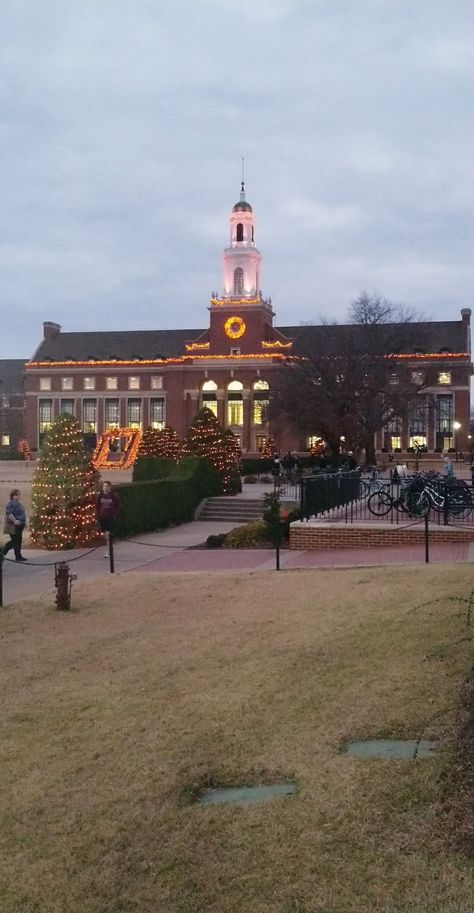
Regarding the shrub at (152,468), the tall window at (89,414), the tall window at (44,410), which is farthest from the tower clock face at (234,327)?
the shrub at (152,468)

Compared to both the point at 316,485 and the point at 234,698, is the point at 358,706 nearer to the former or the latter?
the point at 234,698

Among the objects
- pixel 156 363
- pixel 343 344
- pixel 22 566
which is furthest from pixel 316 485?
pixel 156 363

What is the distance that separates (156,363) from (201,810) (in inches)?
3249

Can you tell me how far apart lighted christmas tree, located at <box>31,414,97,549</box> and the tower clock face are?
61.2 meters

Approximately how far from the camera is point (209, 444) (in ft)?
109

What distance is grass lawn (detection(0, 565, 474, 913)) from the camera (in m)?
4.05

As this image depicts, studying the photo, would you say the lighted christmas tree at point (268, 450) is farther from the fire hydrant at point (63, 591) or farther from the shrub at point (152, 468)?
the fire hydrant at point (63, 591)

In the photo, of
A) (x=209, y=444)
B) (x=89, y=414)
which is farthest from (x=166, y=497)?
(x=89, y=414)

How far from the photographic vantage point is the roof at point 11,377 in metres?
107

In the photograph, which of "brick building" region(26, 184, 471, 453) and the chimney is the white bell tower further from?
the chimney

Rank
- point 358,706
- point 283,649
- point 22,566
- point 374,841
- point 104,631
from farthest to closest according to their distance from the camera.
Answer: point 22,566 → point 104,631 → point 283,649 → point 358,706 → point 374,841

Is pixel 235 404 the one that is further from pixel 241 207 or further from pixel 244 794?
pixel 244 794

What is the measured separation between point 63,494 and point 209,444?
13475 millimetres

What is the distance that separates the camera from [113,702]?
287 inches
